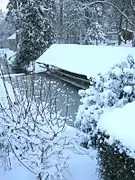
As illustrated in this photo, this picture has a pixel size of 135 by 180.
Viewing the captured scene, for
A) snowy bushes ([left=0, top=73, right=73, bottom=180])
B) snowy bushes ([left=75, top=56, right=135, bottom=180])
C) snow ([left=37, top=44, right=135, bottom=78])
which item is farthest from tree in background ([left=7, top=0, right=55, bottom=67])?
snowy bushes ([left=0, top=73, right=73, bottom=180])

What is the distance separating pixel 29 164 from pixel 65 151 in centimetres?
72

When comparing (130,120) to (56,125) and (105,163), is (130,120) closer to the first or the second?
(105,163)

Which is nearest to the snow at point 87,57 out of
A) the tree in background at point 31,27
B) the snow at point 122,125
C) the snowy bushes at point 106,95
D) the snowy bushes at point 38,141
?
the tree in background at point 31,27

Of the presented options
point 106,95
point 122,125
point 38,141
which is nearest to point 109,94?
point 106,95

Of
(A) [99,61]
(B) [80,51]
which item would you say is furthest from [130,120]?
(B) [80,51]

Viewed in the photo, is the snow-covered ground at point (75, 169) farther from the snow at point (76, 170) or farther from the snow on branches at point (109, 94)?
the snow on branches at point (109, 94)

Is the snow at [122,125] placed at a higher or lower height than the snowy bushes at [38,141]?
higher

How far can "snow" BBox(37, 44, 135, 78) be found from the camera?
13568mm

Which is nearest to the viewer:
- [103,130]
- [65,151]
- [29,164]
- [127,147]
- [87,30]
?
[127,147]

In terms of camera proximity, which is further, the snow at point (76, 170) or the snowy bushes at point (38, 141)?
the snow at point (76, 170)

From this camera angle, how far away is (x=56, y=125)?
4.85 metres

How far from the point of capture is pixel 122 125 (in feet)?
12.3

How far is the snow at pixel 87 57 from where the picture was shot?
13568 millimetres

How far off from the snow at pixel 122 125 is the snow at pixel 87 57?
24.3 ft
